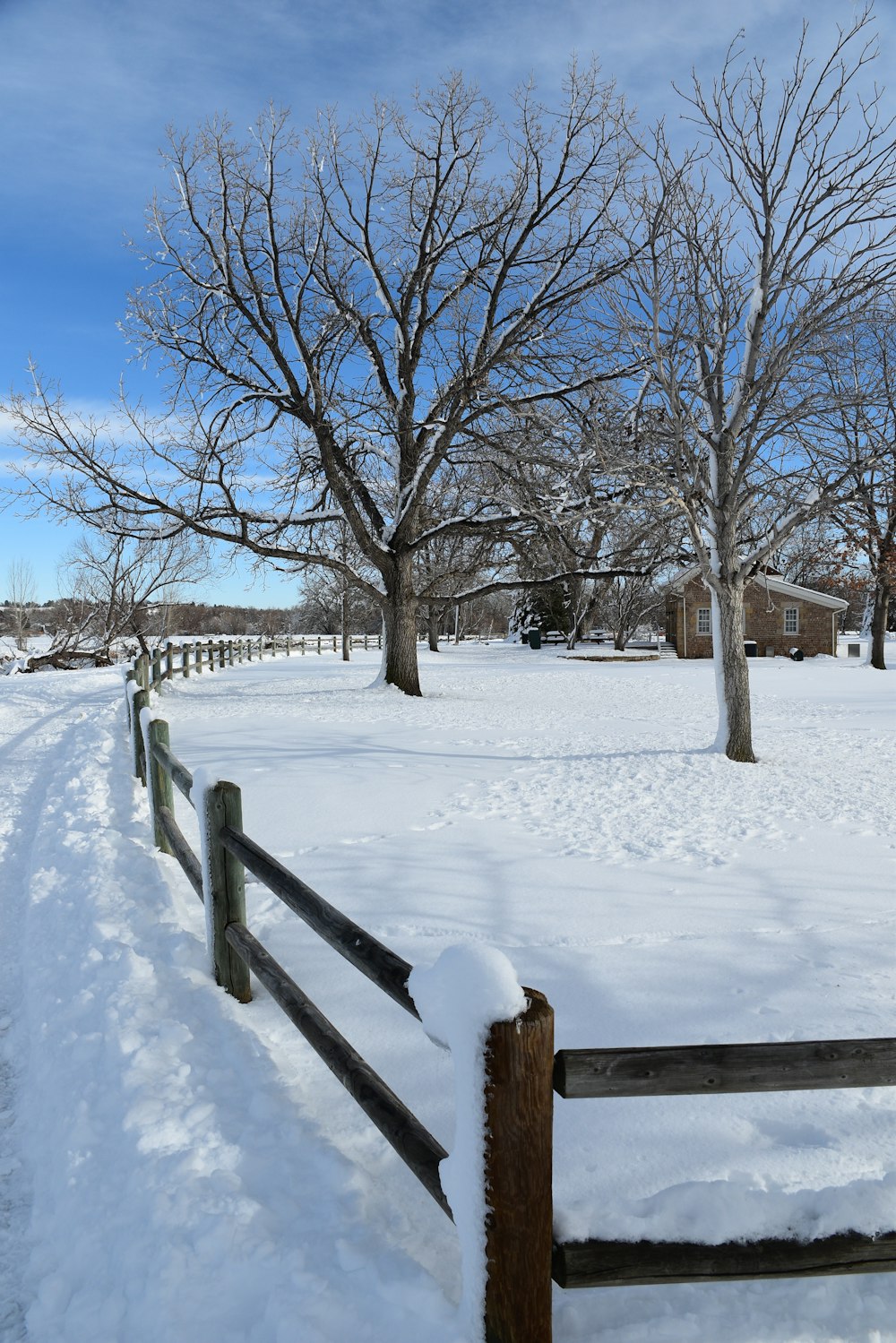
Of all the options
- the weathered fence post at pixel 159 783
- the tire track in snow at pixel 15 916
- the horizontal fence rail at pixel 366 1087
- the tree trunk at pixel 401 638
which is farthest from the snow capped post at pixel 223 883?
the tree trunk at pixel 401 638

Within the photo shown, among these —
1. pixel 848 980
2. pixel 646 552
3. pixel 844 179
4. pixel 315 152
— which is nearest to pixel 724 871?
pixel 848 980

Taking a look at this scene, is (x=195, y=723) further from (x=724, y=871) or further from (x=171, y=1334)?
(x=171, y=1334)

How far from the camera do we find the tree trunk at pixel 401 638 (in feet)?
65.2

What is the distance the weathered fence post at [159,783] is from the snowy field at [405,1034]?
169mm

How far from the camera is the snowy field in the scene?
7.75 ft

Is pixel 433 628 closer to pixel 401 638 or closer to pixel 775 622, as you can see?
pixel 775 622

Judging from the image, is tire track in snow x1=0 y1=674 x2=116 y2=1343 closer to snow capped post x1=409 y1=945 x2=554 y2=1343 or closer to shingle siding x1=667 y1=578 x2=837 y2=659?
snow capped post x1=409 y1=945 x2=554 y2=1343

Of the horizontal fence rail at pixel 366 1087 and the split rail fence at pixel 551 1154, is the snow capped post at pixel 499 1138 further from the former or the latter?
the horizontal fence rail at pixel 366 1087

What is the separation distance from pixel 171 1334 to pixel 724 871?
16.9 ft

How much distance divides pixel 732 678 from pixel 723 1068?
9.97 m

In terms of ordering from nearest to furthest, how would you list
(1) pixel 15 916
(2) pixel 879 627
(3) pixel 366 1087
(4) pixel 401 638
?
(3) pixel 366 1087 → (1) pixel 15 916 → (4) pixel 401 638 → (2) pixel 879 627

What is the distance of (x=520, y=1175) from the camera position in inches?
79.1

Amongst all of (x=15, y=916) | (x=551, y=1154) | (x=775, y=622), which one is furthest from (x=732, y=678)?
(x=775, y=622)

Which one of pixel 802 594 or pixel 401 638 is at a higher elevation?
pixel 802 594
